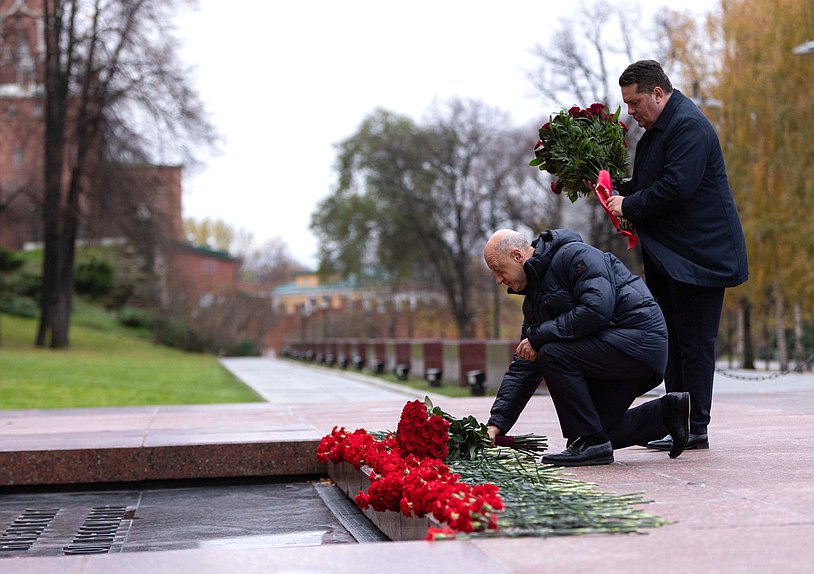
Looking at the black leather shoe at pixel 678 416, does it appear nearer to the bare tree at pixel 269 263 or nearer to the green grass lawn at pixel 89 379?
the green grass lawn at pixel 89 379

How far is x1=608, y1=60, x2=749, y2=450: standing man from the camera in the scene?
559 centimetres

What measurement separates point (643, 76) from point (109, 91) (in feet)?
99.2

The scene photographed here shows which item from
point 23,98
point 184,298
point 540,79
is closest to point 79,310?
point 184,298

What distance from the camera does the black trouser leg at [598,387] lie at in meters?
5.07

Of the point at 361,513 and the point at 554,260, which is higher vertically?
the point at 554,260

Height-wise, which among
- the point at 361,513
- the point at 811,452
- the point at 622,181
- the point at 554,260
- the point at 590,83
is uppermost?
the point at 590,83

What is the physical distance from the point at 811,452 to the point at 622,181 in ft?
5.47

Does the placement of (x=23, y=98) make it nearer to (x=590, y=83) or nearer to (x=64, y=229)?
(x=64, y=229)

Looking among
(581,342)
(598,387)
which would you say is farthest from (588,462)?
(581,342)

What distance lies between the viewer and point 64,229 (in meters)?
35.5

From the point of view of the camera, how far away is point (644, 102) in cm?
568

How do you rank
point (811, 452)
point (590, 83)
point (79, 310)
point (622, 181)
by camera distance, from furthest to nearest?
1. point (79, 310)
2. point (590, 83)
3. point (622, 181)
4. point (811, 452)

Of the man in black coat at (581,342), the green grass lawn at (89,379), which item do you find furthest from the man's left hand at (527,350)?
the green grass lawn at (89,379)

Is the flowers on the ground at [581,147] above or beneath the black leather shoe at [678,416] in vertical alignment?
above
